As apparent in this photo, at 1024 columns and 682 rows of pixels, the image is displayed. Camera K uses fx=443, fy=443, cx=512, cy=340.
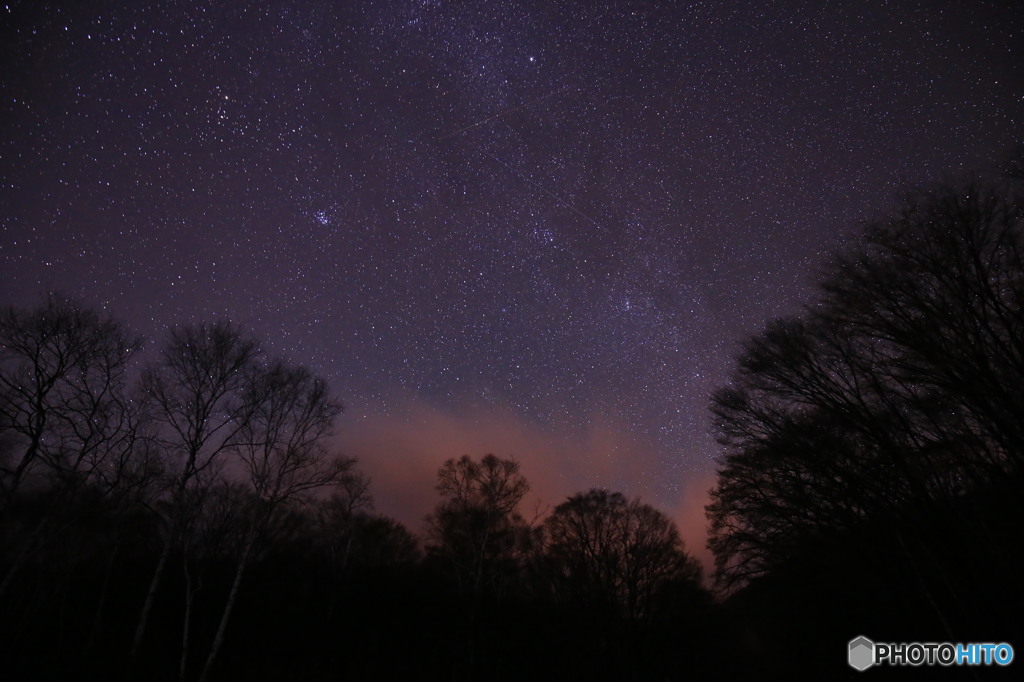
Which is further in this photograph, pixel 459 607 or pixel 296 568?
pixel 296 568

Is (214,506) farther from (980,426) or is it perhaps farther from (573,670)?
(980,426)

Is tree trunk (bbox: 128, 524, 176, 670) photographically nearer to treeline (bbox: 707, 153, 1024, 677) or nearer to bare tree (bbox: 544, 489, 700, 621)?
treeline (bbox: 707, 153, 1024, 677)

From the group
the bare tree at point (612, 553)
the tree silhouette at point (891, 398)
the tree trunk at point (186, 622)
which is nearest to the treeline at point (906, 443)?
the tree silhouette at point (891, 398)

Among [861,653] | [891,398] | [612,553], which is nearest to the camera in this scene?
[891,398]

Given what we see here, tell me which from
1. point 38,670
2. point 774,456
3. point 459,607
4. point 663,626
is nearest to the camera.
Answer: point 38,670

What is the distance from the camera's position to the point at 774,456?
1516cm

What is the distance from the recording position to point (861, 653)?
20000 millimetres

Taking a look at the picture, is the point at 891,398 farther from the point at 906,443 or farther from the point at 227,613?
the point at 227,613

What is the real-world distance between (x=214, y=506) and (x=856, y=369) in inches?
1029

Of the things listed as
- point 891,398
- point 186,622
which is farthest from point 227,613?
point 891,398

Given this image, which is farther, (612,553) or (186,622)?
(612,553)

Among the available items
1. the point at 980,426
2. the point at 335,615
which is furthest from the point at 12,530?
the point at 980,426

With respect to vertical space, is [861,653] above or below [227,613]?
below

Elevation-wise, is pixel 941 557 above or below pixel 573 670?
above
